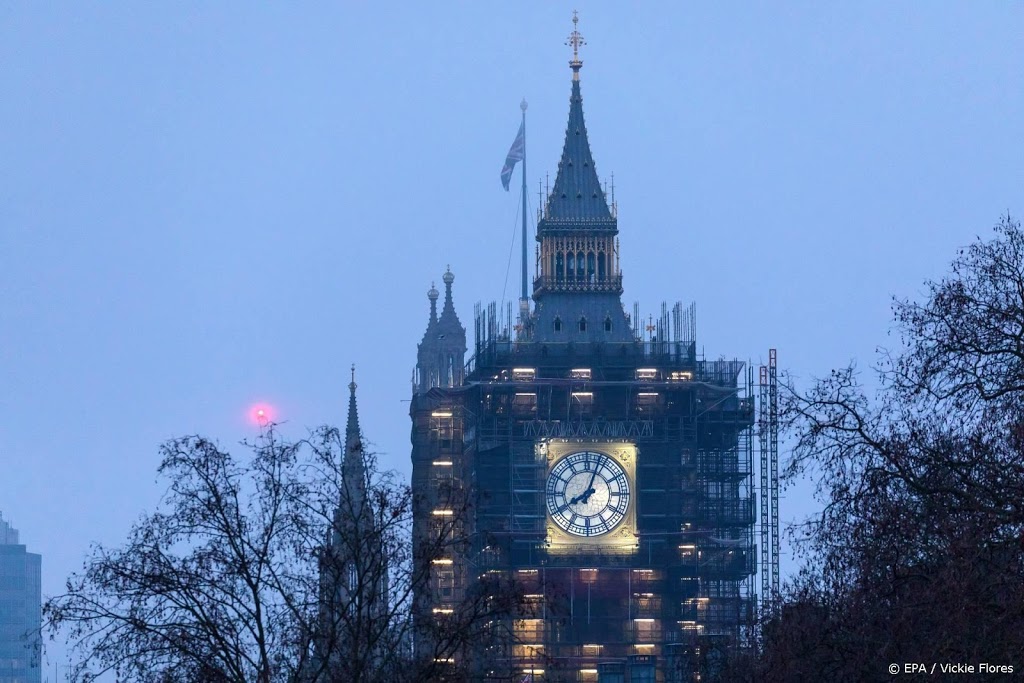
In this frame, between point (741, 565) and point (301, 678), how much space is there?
142070mm

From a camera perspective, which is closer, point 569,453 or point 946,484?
point 946,484

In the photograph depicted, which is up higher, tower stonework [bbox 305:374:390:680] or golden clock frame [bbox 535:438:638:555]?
golden clock frame [bbox 535:438:638:555]

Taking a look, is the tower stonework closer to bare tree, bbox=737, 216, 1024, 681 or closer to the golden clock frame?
bare tree, bbox=737, 216, 1024, 681

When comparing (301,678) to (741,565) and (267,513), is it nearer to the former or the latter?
(267,513)

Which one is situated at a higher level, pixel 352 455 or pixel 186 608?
pixel 352 455

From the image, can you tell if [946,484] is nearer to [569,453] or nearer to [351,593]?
[351,593]

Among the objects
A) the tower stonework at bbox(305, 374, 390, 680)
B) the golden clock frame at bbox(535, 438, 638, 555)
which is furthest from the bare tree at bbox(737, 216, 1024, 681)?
the golden clock frame at bbox(535, 438, 638, 555)

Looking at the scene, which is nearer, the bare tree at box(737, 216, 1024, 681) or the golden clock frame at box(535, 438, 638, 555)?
the bare tree at box(737, 216, 1024, 681)

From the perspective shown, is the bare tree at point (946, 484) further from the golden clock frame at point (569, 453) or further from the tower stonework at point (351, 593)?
the golden clock frame at point (569, 453)

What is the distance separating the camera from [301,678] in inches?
2329

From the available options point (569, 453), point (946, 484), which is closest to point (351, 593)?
point (946, 484)

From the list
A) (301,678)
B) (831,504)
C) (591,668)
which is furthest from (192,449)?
(591,668)

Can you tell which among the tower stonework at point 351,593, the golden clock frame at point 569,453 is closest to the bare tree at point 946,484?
the tower stonework at point 351,593

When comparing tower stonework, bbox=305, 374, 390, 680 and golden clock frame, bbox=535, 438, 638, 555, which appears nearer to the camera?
tower stonework, bbox=305, 374, 390, 680
